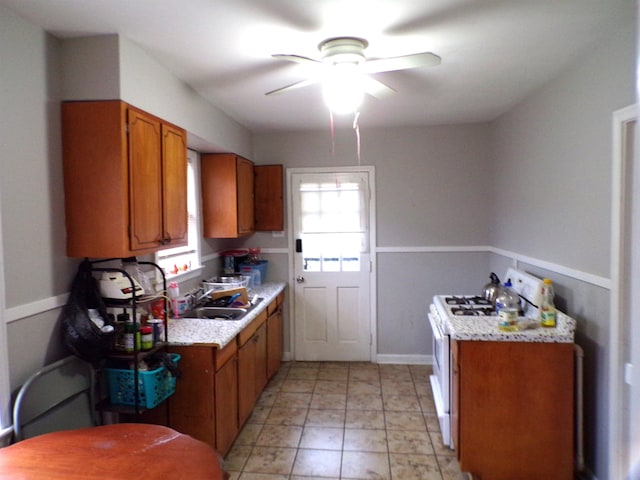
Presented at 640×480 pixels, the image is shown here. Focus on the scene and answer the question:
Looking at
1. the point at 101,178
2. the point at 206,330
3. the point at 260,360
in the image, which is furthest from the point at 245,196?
the point at 101,178

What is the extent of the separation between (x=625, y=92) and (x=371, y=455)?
2.47 metres

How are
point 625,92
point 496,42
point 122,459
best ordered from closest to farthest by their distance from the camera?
point 122,459, point 625,92, point 496,42

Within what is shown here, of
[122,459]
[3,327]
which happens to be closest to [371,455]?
[122,459]

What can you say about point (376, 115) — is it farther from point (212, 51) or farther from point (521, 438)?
point (521, 438)

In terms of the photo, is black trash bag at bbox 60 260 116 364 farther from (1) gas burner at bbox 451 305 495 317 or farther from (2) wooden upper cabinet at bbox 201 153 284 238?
(1) gas burner at bbox 451 305 495 317

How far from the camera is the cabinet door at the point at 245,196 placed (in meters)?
3.51

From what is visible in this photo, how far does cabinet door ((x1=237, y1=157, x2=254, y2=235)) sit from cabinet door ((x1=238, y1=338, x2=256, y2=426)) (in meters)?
1.14

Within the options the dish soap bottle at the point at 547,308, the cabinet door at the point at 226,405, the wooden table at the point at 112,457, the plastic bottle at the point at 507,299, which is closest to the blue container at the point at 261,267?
the cabinet door at the point at 226,405

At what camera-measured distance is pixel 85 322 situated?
1844 millimetres

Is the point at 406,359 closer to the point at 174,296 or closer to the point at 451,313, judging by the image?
the point at 451,313

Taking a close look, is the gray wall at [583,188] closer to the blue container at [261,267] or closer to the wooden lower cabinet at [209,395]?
the wooden lower cabinet at [209,395]

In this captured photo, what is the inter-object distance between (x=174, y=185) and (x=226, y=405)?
1399 millimetres

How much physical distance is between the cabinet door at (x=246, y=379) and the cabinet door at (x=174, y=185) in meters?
0.89

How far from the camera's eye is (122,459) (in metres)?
1.27
